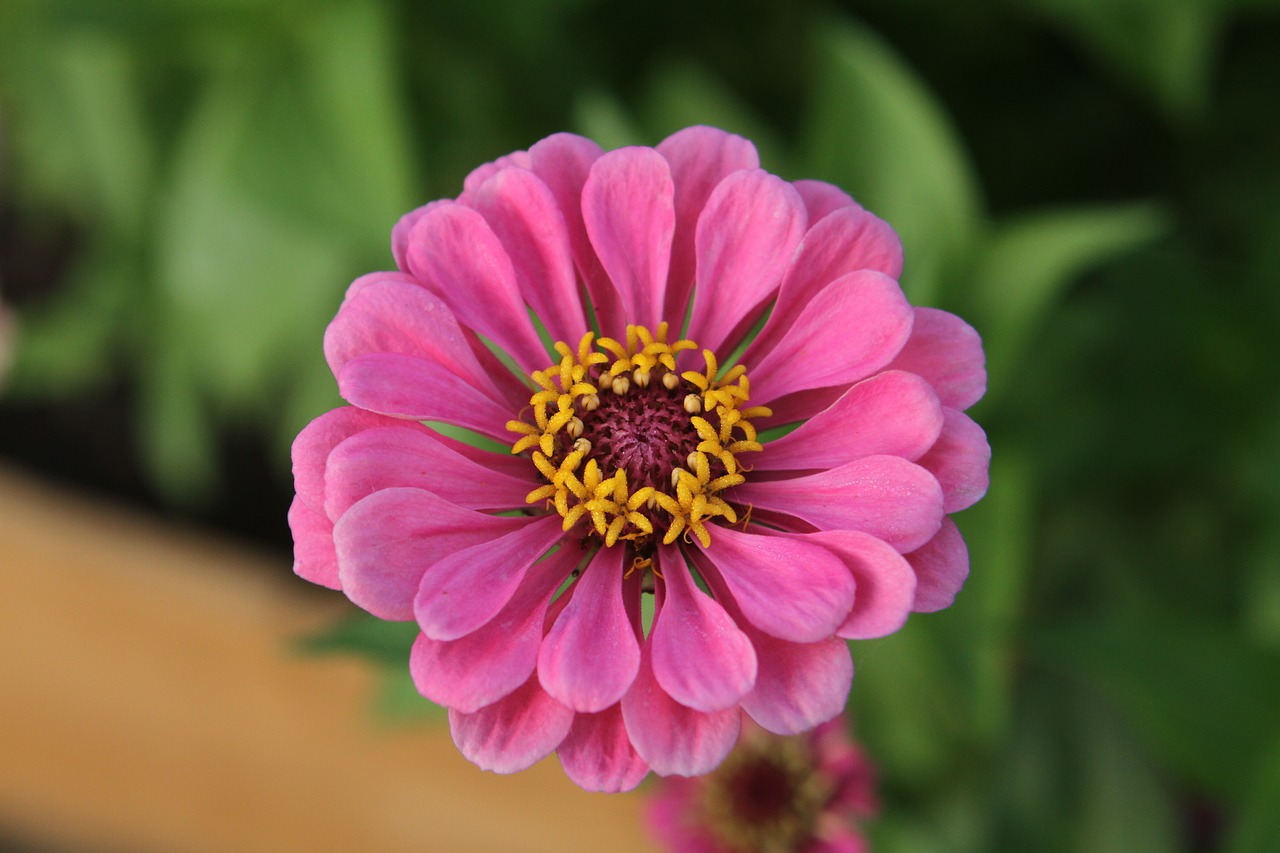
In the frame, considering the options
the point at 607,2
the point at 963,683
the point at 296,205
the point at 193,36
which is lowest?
the point at 963,683

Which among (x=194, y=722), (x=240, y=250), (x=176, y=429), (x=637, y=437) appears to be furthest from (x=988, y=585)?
(x=194, y=722)

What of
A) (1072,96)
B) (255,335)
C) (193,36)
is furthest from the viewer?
(1072,96)

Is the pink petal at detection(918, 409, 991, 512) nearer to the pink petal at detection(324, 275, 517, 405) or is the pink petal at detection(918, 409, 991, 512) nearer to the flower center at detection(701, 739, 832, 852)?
the pink petal at detection(324, 275, 517, 405)

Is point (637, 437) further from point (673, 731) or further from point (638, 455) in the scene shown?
point (673, 731)

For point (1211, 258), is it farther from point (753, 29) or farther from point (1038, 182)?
point (753, 29)

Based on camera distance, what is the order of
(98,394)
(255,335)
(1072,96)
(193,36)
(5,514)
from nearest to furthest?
(193,36), (255,335), (1072,96), (5,514), (98,394)

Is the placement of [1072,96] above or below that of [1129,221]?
above

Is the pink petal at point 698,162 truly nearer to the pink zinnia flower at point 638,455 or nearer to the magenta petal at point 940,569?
the pink zinnia flower at point 638,455

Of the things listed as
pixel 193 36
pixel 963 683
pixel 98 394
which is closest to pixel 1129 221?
pixel 963 683
